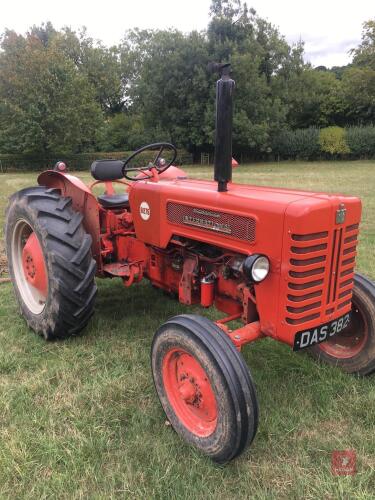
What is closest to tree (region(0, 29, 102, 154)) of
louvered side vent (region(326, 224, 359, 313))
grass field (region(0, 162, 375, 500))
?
grass field (region(0, 162, 375, 500))

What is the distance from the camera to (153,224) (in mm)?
2971

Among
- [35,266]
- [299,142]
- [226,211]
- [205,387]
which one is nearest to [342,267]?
[226,211]

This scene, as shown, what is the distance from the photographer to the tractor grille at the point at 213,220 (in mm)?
2293

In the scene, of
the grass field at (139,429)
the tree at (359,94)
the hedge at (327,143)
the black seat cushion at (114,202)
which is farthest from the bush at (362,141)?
the grass field at (139,429)

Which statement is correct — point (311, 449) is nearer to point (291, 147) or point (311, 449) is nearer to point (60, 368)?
point (60, 368)

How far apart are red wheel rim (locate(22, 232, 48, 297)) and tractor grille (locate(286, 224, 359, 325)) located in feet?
6.55

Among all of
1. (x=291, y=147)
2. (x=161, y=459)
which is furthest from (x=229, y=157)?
(x=291, y=147)

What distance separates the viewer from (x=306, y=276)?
2.15 meters

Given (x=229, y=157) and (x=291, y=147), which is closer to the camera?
(x=229, y=157)

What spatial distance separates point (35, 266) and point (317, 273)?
2203 millimetres

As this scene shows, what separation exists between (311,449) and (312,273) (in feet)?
3.07

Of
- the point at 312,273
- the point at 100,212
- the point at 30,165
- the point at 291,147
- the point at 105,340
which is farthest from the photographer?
the point at 291,147

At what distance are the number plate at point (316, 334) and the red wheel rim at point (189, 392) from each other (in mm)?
502
